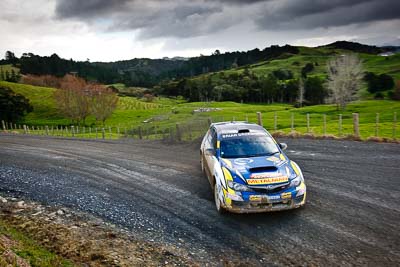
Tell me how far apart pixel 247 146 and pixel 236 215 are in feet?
6.86

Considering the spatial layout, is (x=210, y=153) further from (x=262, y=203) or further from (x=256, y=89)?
(x=256, y=89)

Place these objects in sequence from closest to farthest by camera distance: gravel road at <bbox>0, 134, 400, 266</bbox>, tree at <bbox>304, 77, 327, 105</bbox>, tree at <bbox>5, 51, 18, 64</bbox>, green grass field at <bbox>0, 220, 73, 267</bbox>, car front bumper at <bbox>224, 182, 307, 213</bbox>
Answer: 1. green grass field at <bbox>0, 220, 73, 267</bbox>
2. gravel road at <bbox>0, 134, 400, 266</bbox>
3. car front bumper at <bbox>224, 182, 307, 213</bbox>
4. tree at <bbox>304, 77, 327, 105</bbox>
5. tree at <bbox>5, 51, 18, 64</bbox>

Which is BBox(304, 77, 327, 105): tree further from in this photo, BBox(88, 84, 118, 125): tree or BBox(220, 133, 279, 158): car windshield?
BBox(220, 133, 279, 158): car windshield

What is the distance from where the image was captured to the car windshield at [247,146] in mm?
8570

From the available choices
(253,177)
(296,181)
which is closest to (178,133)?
(253,177)

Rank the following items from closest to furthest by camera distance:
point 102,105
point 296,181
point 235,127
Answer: point 296,181, point 235,127, point 102,105

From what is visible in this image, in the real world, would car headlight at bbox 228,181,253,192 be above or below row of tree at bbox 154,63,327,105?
below

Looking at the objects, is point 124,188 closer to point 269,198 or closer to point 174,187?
point 174,187

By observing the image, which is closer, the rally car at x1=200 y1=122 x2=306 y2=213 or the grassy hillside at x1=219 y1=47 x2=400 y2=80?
the rally car at x1=200 y1=122 x2=306 y2=213

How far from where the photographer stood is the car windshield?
8.57m

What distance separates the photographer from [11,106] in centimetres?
6694

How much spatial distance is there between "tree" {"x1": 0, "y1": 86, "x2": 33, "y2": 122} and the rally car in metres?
70.5

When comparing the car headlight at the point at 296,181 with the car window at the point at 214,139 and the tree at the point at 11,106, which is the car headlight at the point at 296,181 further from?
the tree at the point at 11,106

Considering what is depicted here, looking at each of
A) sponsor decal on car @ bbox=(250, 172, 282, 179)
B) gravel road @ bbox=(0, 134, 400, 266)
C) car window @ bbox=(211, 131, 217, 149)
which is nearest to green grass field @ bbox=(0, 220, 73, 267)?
gravel road @ bbox=(0, 134, 400, 266)
